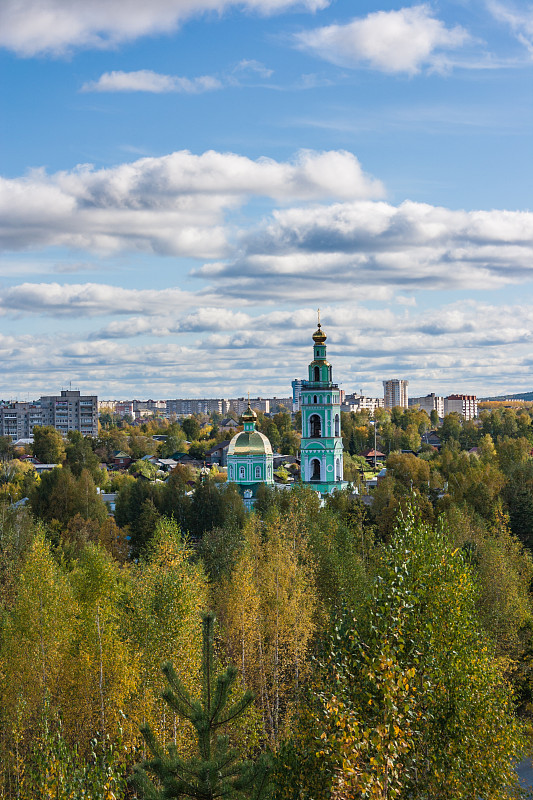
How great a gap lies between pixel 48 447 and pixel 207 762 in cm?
7408

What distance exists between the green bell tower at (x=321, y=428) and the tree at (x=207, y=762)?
4035 cm

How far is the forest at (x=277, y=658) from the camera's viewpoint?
10.4 metres

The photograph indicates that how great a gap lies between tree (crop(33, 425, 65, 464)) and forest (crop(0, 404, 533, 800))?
40909 millimetres

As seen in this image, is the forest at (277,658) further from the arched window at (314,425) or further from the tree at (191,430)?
the tree at (191,430)

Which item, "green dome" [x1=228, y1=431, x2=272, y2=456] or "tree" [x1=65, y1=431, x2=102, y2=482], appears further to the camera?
"tree" [x1=65, y1=431, x2=102, y2=482]

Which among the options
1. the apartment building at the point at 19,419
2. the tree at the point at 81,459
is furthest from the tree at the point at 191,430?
the tree at the point at 81,459

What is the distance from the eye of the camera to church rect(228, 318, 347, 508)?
52125mm

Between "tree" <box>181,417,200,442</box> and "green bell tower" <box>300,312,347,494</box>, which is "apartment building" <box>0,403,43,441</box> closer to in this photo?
"tree" <box>181,417,200,442</box>

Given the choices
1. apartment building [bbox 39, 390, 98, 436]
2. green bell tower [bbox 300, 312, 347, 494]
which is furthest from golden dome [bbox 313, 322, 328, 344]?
apartment building [bbox 39, 390, 98, 436]

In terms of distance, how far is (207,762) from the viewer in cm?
1052

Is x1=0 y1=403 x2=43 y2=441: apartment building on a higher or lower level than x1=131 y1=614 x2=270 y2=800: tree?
higher

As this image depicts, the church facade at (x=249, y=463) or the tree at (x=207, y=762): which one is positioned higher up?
the church facade at (x=249, y=463)

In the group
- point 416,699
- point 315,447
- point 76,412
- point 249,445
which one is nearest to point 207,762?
point 416,699

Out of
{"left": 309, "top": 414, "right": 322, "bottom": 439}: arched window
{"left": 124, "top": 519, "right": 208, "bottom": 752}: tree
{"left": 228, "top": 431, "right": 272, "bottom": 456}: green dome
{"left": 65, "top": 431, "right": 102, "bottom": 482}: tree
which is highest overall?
{"left": 309, "top": 414, "right": 322, "bottom": 439}: arched window
